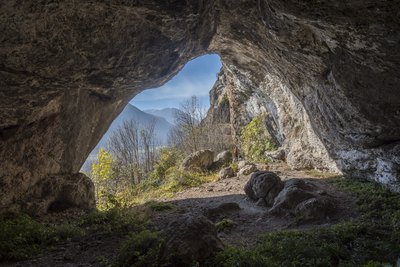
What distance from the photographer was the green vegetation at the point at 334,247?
17.7 ft

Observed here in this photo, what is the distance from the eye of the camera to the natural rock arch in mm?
6535

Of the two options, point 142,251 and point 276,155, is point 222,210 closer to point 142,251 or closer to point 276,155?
point 142,251

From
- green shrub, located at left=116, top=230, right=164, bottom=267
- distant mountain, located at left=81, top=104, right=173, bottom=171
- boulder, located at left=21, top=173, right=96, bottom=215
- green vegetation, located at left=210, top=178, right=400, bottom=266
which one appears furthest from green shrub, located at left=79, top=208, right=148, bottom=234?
distant mountain, located at left=81, top=104, right=173, bottom=171

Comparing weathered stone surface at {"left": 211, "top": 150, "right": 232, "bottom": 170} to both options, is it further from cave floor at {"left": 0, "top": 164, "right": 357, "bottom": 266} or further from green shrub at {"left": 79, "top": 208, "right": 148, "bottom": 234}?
green shrub at {"left": 79, "top": 208, "right": 148, "bottom": 234}

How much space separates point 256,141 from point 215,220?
13204 millimetres

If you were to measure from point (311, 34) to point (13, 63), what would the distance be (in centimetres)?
746

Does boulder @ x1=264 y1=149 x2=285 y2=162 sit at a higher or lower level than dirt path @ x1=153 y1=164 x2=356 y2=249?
higher

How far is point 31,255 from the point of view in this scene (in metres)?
6.56

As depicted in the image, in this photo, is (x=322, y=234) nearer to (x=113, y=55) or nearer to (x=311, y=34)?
(x=311, y=34)

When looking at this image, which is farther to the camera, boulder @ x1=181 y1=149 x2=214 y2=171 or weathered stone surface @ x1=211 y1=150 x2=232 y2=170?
weathered stone surface @ x1=211 y1=150 x2=232 y2=170

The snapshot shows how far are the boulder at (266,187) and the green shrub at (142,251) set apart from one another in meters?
6.65

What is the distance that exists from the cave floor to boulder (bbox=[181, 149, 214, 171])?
17.5ft

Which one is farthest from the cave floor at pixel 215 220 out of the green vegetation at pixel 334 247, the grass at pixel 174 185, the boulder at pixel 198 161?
the boulder at pixel 198 161

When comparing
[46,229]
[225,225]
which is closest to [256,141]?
[225,225]
